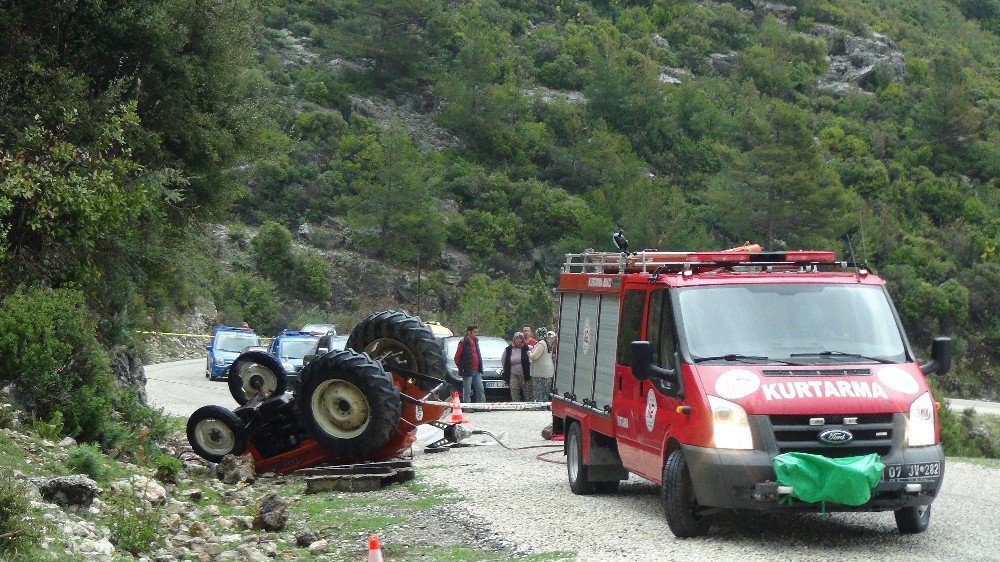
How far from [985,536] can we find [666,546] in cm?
275

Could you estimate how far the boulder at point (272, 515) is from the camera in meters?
11.0

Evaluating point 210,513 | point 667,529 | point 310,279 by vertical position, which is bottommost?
Result: point 210,513

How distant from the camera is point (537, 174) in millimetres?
81062

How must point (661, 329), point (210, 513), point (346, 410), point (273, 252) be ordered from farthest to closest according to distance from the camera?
point (273, 252) → point (346, 410) → point (210, 513) → point (661, 329)

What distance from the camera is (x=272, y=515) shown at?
10992 mm

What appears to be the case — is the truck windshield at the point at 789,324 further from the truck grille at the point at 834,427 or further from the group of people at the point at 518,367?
the group of people at the point at 518,367

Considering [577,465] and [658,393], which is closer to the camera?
[658,393]

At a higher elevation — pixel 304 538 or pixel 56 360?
pixel 56 360

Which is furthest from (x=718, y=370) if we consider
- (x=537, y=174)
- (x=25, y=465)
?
(x=537, y=174)

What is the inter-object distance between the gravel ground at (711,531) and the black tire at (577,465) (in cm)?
14

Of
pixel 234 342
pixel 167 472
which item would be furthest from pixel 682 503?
pixel 234 342

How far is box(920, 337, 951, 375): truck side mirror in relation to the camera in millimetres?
10039

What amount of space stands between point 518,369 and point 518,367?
0.04 m

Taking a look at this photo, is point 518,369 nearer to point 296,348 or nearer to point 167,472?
point 167,472
